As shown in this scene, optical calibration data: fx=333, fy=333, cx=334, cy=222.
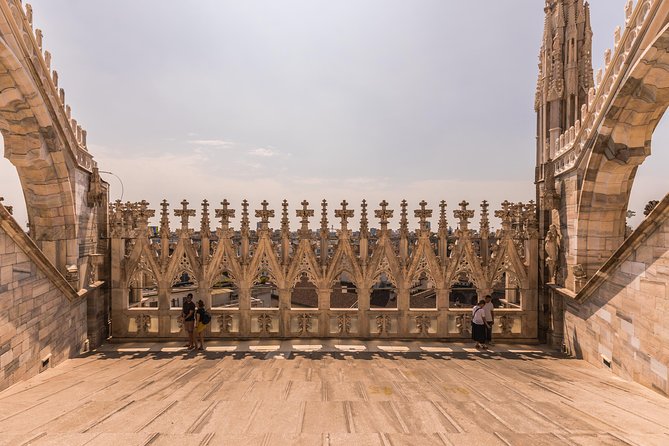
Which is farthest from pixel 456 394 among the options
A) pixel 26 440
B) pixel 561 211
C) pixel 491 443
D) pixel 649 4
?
pixel 649 4

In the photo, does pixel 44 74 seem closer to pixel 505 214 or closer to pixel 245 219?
pixel 245 219

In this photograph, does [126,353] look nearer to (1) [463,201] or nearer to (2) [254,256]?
(2) [254,256]

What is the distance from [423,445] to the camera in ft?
14.4

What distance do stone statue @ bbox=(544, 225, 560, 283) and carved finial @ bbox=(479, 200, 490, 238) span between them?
5.86ft

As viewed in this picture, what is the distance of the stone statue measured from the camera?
1063 centimetres

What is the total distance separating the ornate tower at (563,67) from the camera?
36.7ft

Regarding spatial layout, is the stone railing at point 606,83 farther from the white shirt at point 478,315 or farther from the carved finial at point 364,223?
the carved finial at point 364,223

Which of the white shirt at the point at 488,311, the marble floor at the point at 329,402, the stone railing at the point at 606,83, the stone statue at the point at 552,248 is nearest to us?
the marble floor at the point at 329,402

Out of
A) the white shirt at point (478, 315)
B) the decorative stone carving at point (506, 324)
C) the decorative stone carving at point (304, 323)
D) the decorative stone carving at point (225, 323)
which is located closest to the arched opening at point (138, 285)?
the decorative stone carving at point (225, 323)

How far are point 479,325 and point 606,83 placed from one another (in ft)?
24.4

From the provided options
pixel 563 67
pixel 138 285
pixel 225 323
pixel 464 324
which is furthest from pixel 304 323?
pixel 563 67

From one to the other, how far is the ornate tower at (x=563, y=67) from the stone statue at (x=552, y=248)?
1.98 metres

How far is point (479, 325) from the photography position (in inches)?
414

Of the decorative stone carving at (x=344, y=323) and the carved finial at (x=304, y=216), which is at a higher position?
the carved finial at (x=304, y=216)
